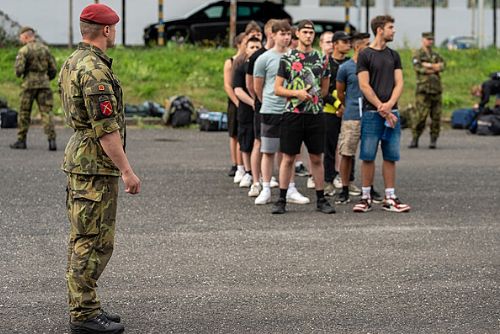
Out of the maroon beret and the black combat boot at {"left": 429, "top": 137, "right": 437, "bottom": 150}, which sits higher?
the maroon beret

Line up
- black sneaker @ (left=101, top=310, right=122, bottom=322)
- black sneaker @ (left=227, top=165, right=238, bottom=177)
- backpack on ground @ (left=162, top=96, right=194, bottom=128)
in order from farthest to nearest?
backpack on ground @ (left=162, top=96, right=194, bottom=128) → black sneaker @ (left=227, top=165, right=238, bottom=177) → black sneaker @ (left=101, top=310, right=122, bottom=322)

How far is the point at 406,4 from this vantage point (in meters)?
40.4

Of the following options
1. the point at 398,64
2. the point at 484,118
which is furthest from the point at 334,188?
the point at 484,118

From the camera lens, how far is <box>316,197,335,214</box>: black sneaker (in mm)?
11294

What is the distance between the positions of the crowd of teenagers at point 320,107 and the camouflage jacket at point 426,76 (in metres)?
5.75

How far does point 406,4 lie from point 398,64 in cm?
2956

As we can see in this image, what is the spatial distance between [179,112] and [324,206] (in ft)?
36.2

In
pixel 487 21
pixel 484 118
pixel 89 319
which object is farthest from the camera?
pixel 487 21

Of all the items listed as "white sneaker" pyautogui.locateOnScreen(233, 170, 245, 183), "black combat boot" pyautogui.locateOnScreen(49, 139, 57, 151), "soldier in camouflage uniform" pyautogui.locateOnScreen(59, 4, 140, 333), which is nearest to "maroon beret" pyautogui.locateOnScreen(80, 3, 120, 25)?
"soldier in camouflage uniform" pyautogui.locateOnScreen(59, 4, 140, 333)

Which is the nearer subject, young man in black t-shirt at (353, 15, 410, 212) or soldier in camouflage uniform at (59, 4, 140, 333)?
soldier in camouflage uniform at (59, 4, 140, 333)

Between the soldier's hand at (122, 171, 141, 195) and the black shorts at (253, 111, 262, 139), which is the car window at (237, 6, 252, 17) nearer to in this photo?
the black shorts at (253, 111, 262, 139)

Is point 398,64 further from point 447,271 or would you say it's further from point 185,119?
point 185,119

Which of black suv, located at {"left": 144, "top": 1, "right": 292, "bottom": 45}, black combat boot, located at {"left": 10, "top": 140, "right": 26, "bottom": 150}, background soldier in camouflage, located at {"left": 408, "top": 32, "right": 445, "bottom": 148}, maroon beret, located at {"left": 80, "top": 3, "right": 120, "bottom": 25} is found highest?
black suv, located at {"left": 144, "top": 1, "right": 292, "bottom": 45}

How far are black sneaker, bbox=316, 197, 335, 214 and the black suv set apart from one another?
21.0 m
